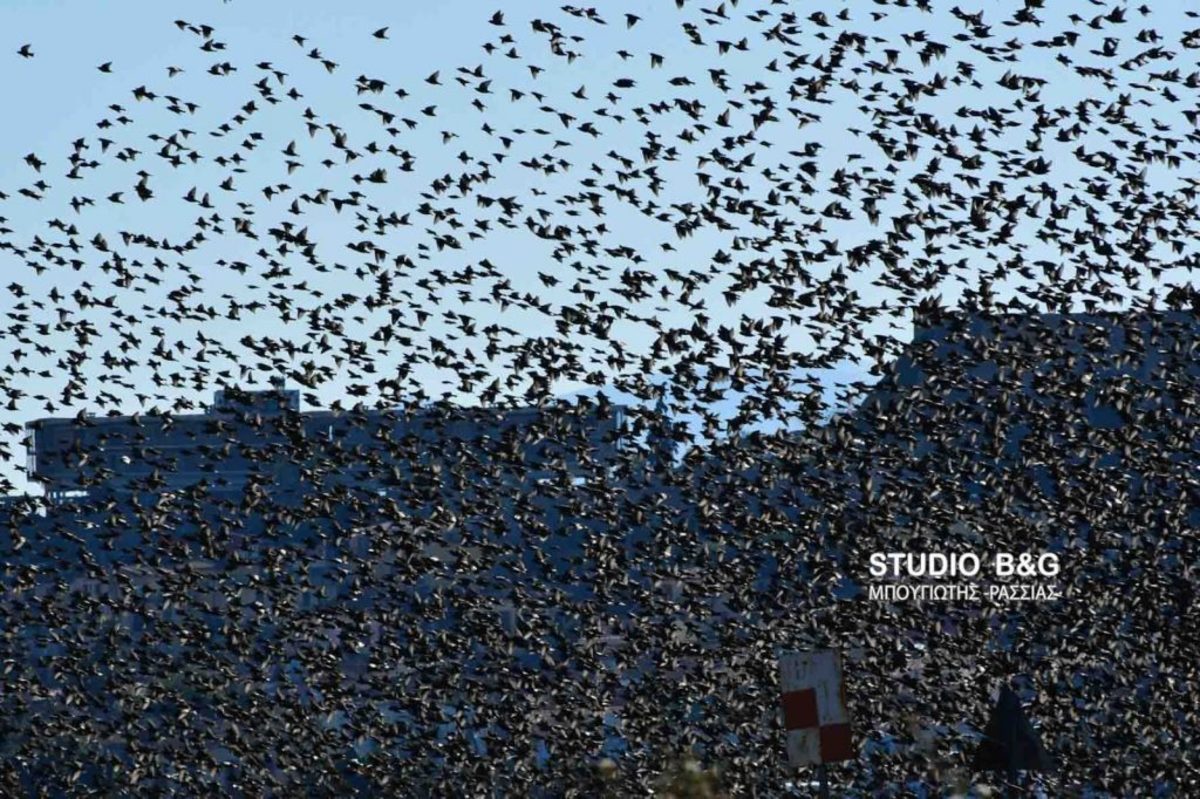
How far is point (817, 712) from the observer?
582 inches

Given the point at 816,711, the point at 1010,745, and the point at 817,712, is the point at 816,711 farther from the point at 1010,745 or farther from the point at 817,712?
the point at 1010,745

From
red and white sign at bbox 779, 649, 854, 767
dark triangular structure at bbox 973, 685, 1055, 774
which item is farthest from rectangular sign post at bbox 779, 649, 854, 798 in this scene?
dark triangular structure at bbox 973, 685, 1055, 774

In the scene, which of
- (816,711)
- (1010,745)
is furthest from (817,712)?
(1010,745)

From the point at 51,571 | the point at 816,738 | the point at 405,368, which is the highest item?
the point at 405,368

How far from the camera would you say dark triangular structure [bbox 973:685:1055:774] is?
17.5 m

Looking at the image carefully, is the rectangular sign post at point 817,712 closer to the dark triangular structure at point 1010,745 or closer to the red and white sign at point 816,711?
the red and white sign at point 816,711

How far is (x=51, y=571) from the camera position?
147 feet

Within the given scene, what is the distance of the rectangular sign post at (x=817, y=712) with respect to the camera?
14719 mm

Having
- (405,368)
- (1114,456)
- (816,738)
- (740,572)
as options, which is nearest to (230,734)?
(405,368)

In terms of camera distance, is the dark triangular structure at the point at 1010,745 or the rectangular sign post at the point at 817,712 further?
the dark triangular structure at the point at 1010,745

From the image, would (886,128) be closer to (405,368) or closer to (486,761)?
(405,368)

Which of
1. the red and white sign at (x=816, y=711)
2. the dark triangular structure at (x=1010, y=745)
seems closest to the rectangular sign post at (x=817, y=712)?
the red and white sign at (x=816, y=711)

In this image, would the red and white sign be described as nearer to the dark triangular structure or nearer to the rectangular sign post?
the rectangular sign post

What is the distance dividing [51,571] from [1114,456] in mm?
96457
